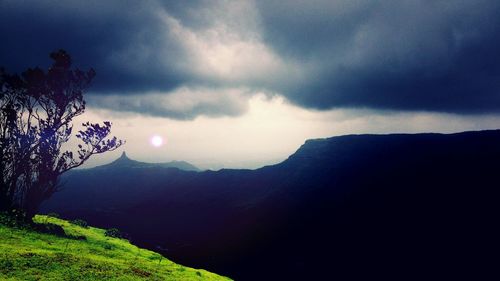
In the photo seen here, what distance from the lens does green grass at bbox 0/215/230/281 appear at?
16.7 metres

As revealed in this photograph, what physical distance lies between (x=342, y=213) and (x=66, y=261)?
400 feet

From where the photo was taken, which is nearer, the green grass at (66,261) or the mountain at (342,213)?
the green grass at (66,261)

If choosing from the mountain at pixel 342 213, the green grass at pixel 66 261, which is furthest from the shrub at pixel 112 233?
the mountain at pixel 342 213

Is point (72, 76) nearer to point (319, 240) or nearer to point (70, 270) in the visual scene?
point (70, 270)

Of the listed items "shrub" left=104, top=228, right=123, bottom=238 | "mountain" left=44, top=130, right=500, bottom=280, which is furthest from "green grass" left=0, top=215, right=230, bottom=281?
"mountain" left=44, top=130, right=500, bottom=280

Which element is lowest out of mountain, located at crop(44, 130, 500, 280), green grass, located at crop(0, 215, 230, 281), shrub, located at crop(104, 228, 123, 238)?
mountain, located at crop(44, 130, 500, 280)

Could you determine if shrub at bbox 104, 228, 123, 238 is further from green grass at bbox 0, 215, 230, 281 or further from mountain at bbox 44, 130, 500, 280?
mountain at bbox 44, 130, 500, 280

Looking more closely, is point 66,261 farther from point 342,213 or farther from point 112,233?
point 342,213

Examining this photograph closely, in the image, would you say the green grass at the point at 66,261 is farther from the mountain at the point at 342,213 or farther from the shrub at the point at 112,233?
the mountain at the point at 342,213

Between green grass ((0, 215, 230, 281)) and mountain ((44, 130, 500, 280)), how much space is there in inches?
2271

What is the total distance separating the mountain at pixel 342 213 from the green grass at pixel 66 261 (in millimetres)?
57695

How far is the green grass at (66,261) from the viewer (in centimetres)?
1673

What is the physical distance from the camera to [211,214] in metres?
153

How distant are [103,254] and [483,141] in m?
171
